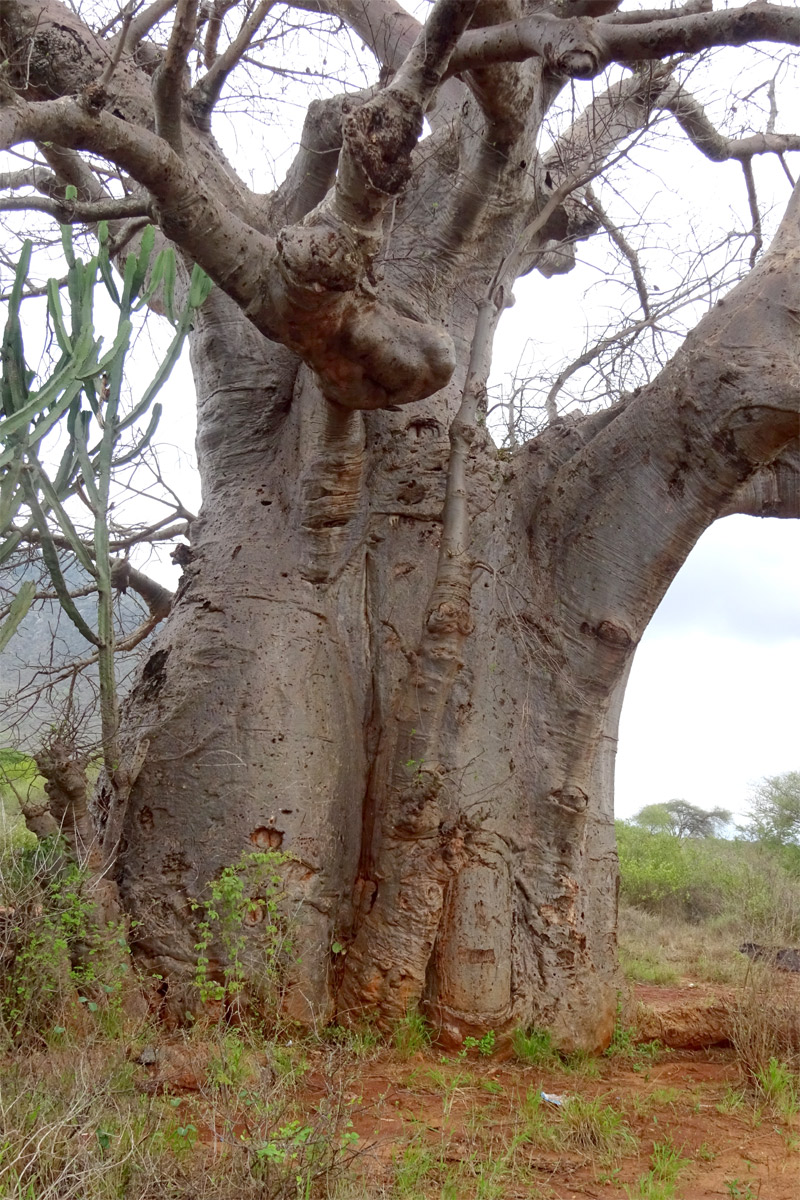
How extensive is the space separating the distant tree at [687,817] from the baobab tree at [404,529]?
1532 cm

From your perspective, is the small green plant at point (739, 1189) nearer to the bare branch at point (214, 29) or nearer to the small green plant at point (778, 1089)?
the small green plant at point (778, 1089)

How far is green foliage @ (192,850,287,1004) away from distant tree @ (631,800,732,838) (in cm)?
1608

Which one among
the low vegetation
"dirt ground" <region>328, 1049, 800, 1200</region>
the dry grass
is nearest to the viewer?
the low vegetation

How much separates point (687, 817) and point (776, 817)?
821 centimetres

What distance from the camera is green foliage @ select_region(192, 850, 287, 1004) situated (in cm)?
304

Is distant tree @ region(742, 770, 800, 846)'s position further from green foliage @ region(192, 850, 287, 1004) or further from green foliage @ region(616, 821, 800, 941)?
green foliage @ region(192, 850, 287, 1004)

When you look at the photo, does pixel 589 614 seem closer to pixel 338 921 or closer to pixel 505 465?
pixel 505 465

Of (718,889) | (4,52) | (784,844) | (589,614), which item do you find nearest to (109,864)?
(589,614)

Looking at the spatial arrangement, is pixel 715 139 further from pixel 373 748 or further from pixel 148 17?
pixel 373 748

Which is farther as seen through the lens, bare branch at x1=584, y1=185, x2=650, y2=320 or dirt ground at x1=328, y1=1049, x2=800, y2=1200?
bare branch at x1=584, y1=185, x2=650, y2=320

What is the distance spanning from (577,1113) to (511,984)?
2.57 ft

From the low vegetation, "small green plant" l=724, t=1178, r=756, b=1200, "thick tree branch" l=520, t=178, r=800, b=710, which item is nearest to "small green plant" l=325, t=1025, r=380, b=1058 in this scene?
the low vegetation

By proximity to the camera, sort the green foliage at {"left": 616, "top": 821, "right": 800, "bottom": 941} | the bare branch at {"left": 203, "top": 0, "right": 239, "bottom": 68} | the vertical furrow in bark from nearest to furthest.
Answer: the vertical furrow in bark
the bare branch at {"left": 203, "top": 0, "right": 239, "bottom": 68}
the green foliage at {"left": 616, "top": 821, "right": 800, "bottom": 941}

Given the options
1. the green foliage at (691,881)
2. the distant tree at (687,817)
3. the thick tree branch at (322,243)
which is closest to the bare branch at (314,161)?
the thick tree branch at (322,243)
